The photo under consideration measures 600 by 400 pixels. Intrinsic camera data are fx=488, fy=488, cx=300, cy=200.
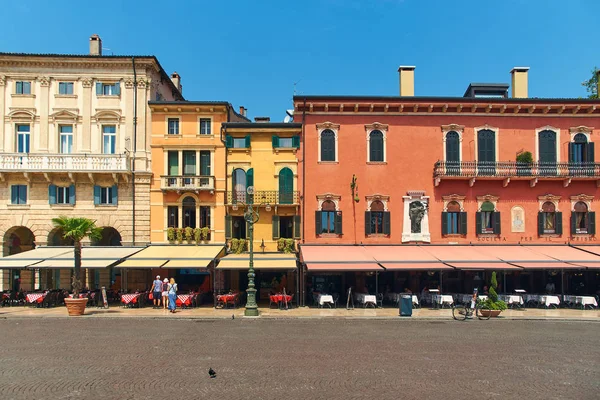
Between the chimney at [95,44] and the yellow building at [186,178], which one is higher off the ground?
the chimney at [95,44]

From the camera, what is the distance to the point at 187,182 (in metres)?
29.4

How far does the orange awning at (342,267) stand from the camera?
24453mm

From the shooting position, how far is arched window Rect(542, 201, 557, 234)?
1160 inches

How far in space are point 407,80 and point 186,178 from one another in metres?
15.0

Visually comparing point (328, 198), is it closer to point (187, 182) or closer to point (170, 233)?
point (187, 182)

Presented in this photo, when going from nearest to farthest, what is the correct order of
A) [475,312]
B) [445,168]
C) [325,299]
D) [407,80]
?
[475,312] → [325,299] → [445,168] → [407,80]

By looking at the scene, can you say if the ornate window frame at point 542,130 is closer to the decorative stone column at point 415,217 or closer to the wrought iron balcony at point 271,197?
the decorative stone column at point 415,217

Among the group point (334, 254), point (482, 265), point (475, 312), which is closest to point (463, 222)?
point (482, 265)

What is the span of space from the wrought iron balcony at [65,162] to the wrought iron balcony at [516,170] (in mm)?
19043

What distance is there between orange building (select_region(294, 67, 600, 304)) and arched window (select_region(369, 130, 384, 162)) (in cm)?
6

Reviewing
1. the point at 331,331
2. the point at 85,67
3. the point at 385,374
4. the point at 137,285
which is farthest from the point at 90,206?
the point at 385,374

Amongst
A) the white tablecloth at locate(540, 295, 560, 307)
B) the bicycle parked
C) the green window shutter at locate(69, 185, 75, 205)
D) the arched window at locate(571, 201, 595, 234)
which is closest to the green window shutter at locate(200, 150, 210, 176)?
the green window shutter at locate(69, 185, 75, 205)

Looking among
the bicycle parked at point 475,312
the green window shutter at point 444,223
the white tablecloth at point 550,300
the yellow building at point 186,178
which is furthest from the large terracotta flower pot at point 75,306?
the white tablecloth at point 550,300

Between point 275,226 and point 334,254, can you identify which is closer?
point 334,254
